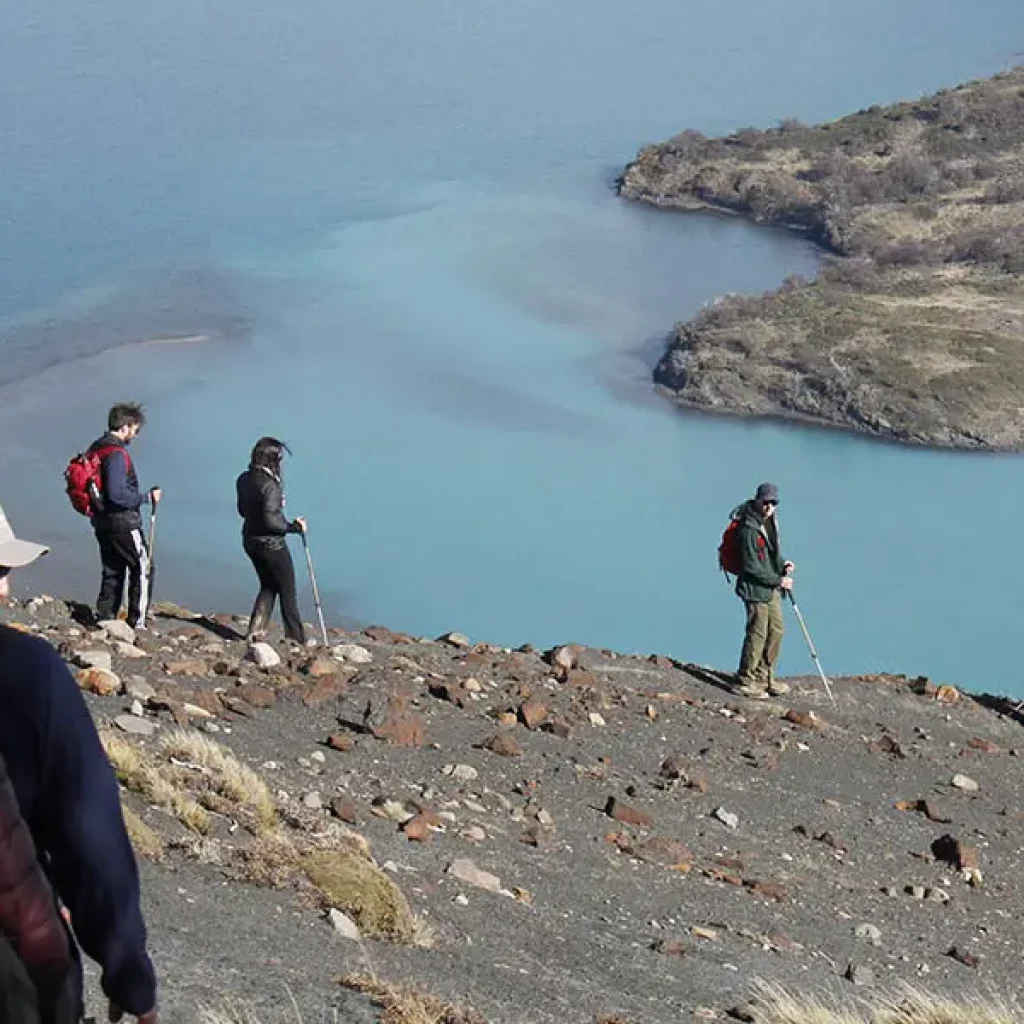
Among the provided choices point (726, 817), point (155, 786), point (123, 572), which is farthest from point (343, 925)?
point (123, 572)

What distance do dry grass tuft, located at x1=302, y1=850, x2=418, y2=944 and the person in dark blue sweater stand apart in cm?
370

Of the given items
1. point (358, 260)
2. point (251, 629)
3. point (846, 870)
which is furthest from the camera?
point (358, 260)

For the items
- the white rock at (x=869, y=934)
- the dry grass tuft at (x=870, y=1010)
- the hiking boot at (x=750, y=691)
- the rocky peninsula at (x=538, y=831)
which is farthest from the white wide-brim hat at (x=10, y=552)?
the hiking boot at (x=750, y=691)

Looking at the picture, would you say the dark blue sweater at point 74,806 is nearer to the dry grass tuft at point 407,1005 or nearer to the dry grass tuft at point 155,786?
the dry grass tuft at point 407,1005

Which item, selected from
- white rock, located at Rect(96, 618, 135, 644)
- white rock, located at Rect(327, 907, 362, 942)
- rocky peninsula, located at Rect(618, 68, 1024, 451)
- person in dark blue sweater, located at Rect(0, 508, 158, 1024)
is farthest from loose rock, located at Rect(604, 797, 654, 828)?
rocky peninsula, located at Rect(618, 68, 1024, 451)

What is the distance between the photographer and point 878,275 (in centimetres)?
3975

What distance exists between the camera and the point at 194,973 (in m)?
5.93

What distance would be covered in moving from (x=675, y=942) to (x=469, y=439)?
70.8ft

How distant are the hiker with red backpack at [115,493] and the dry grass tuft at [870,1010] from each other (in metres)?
5.56

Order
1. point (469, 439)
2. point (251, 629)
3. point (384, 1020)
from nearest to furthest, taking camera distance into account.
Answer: point (384, 1020)
point (251, 629)
point (469, 439)

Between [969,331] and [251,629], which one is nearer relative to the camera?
[251,629]

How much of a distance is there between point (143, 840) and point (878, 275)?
34752mm

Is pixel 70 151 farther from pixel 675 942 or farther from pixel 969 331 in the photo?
pixel 675 942

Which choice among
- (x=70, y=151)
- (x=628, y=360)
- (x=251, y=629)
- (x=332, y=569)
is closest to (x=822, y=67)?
(x=70, y=151)
